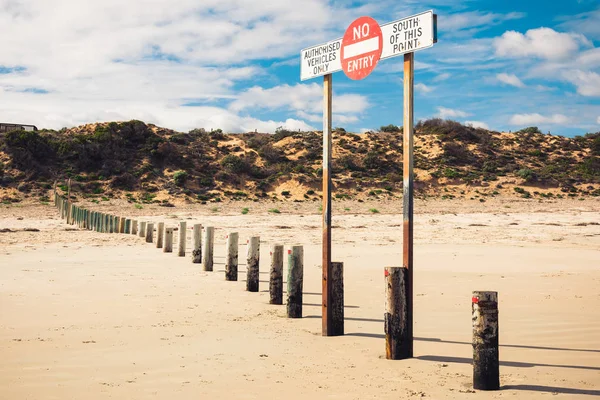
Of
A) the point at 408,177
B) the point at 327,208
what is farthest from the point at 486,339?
the point at 327,208

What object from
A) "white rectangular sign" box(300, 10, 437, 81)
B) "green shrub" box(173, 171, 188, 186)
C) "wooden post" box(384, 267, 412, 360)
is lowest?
"wooden post" box(384, 267, 412, 360)

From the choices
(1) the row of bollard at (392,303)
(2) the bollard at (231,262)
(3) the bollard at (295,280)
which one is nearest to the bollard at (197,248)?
(1) the row of bollard at (392,303)

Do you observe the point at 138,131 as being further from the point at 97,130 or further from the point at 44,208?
the point at 44,208

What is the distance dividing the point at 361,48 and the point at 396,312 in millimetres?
3313

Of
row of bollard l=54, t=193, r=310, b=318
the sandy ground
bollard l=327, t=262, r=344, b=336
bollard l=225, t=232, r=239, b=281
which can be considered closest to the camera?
the sandy ground

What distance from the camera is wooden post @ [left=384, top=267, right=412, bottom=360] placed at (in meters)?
6.93

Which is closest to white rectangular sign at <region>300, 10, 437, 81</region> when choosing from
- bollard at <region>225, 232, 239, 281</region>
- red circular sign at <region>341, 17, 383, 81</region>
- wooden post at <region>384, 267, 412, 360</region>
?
red circular sign at <region>341, 17, 383, 81</region>

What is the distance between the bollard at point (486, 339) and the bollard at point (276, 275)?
199 inches

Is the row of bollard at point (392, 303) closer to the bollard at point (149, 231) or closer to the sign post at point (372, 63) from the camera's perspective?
the sign post at point (372, 63)

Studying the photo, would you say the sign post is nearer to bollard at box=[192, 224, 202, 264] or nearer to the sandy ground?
the sandy ground

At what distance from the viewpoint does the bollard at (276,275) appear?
10578 mm

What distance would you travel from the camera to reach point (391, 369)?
22.1ft

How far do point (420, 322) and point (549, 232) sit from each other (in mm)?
19051

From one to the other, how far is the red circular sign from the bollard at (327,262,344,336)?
2.56 meters
